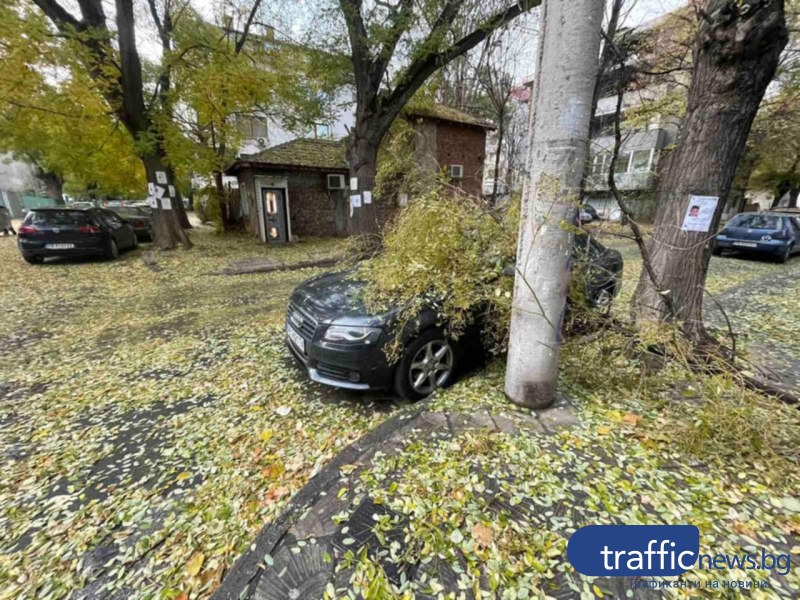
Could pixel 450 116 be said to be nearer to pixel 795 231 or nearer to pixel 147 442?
pixel 795 231

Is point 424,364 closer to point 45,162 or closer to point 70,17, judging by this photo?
point 70,17

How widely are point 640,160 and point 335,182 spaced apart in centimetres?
2046

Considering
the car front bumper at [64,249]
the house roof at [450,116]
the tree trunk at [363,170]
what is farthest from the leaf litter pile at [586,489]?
the house roof at [450,116]

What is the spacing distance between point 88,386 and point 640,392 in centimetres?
504

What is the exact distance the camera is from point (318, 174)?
14.3 m

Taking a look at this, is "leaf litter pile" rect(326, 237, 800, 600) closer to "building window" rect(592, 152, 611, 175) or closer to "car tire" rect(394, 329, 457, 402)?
"car tire" rect(394, 329, 457, 402)

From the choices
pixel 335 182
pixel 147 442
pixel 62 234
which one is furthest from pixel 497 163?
pixel 62 234

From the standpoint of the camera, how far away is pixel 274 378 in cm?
357

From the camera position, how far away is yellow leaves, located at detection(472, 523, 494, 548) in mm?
1562

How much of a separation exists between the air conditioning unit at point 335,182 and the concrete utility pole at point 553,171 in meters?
13.5

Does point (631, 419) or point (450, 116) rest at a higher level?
point (450, 116)

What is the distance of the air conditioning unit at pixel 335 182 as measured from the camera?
14539 millimetres

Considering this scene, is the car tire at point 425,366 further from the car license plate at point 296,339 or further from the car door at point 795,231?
the car door at point 795,231

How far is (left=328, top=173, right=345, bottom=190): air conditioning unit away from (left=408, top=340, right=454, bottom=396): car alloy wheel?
13.0m
